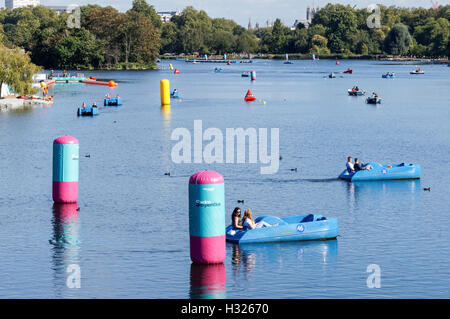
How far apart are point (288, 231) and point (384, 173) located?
67.8 ft

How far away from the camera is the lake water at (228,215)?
32469mm

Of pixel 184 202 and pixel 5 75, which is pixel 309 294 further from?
pixel 5 75

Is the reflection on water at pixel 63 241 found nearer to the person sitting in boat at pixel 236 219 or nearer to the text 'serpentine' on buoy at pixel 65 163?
the text 'serpentine' on buoy at pixel 65 163

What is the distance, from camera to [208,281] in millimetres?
32344

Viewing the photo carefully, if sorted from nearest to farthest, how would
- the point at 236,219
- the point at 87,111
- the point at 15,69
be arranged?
1. the point at 236,219
2. the point at 87,111
3. the point at 15,69

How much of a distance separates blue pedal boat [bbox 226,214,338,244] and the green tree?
265ft

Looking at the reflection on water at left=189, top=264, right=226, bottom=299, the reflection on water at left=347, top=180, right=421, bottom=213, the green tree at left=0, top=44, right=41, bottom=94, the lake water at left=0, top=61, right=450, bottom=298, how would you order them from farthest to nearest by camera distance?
the green tree at left=0, top=44, right=41, bottom=94 < the reflection on water at left=347, top=180, right=421, bottom=213 < the lake water at left=0, top=61, right=450, bottom=298 < the reflection on water at left=189, top=264, right=226, bottom=299

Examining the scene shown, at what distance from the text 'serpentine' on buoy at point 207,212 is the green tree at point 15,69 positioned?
284 ft

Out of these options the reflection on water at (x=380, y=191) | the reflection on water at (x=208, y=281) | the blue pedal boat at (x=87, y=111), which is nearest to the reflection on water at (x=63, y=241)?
the reflection on water at (x=208, y=281)

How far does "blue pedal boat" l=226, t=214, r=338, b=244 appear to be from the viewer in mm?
38031

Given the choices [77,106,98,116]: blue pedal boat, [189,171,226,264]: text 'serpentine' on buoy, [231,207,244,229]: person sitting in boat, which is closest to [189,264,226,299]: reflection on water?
[189,171,226,264]: text 'serpentine' on buoy

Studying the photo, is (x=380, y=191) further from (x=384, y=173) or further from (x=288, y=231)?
(x=288, y=231)

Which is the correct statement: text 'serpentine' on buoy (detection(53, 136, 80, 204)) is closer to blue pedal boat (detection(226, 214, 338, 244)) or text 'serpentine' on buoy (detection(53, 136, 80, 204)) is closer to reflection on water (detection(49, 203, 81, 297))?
reflection on water (detection(49, 203, 81, 297))

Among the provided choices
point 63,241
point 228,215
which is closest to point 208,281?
point 63,241
